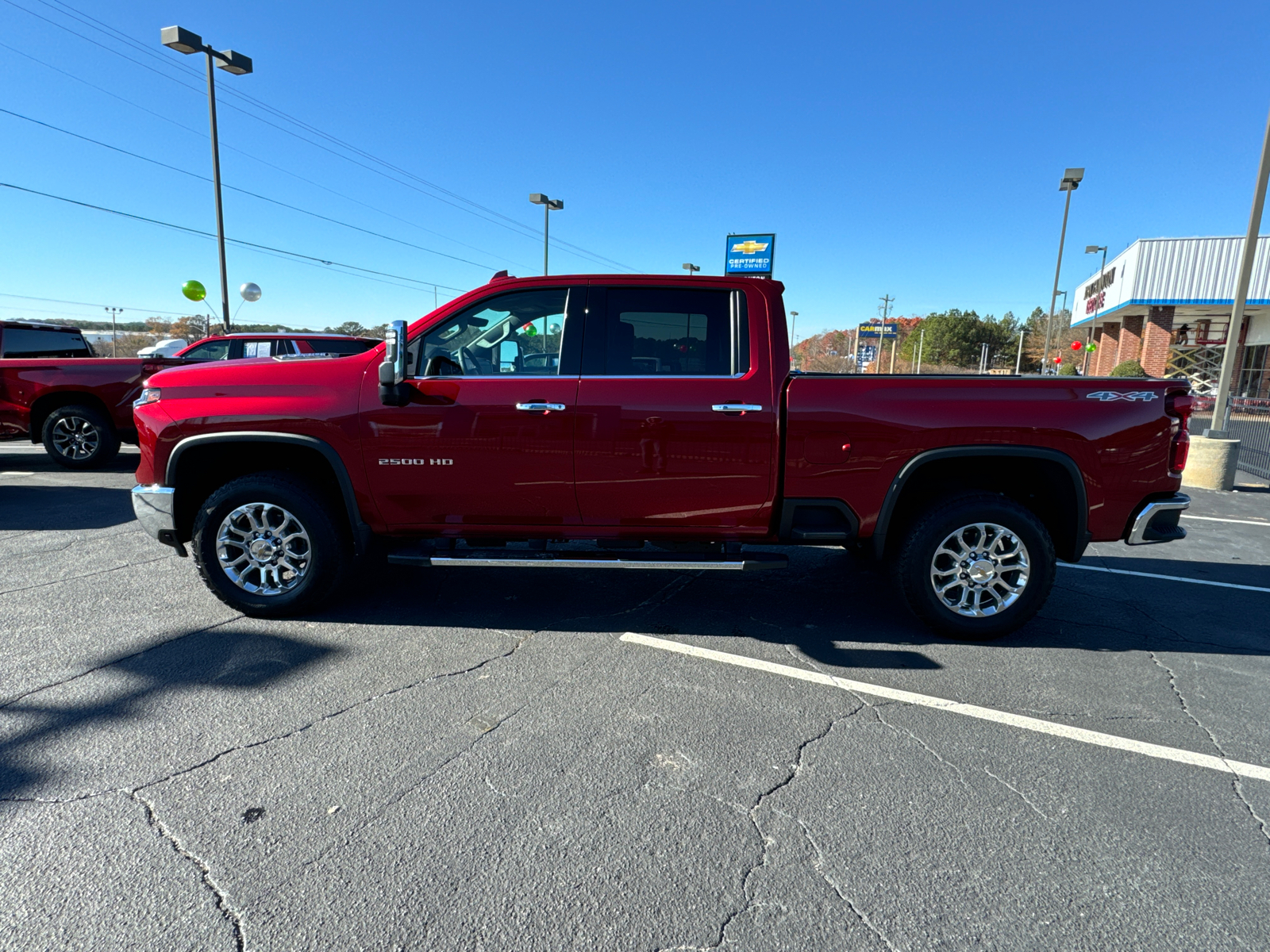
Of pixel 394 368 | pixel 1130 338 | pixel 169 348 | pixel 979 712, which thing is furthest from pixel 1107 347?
pixel 394 368

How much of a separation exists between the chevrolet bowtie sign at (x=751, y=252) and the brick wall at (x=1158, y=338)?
17969mm

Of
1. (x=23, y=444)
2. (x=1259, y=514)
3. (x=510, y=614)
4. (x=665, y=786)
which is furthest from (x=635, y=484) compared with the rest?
(x=23, y=444)

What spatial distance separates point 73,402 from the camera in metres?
9.18

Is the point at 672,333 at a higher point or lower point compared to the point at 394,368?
higher

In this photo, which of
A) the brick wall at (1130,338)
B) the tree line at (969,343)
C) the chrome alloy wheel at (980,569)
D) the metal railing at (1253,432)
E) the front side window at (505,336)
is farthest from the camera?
the tree line at (969,343)

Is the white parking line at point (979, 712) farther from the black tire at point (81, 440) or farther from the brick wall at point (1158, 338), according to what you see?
the brick wall at point (1158, 338)

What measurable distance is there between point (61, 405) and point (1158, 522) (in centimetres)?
1174

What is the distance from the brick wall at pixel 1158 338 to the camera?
2850cm

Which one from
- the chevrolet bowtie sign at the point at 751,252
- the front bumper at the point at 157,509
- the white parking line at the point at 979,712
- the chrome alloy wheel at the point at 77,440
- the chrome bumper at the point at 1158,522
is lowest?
the white parking line at the point at 979,712

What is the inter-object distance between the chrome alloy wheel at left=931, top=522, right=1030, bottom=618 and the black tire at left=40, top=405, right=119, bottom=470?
10.1 metres

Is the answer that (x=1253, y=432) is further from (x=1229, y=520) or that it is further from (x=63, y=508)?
(x=63, y=508)

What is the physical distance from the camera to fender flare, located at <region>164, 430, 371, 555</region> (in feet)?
13.4

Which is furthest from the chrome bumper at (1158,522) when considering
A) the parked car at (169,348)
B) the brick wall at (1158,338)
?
the brick wall at (1158,338)

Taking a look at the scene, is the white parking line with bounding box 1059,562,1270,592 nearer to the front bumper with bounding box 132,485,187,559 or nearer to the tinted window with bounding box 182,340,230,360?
the front bumper with bounding box 132,485,187,559
